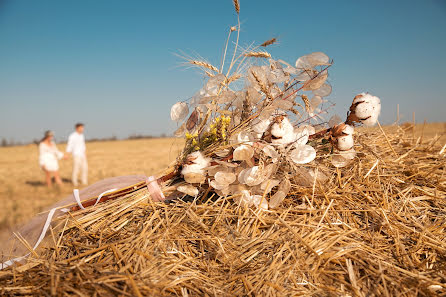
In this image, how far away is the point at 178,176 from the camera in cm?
147

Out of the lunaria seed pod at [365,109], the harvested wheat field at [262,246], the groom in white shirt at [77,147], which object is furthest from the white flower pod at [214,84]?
the groom in white shirt at [77,147]

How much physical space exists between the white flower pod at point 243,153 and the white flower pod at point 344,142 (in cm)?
46

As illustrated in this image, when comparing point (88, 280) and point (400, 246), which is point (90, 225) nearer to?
point (88, 280)

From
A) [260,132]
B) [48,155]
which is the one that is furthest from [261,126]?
[48,155]

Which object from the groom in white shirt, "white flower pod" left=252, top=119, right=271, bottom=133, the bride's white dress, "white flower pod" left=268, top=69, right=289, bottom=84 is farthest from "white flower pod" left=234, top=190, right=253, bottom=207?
the bride's white dress

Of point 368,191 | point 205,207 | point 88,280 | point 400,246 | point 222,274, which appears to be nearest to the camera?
point 88,280

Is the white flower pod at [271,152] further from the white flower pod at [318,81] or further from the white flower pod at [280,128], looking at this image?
the white flower pod at [318,81]

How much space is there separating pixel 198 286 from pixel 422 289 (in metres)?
0.81

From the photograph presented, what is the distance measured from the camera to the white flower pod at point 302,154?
4.03ft

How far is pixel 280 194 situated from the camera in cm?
126

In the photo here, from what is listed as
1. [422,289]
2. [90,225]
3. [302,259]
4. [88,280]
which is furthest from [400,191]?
[90,225]

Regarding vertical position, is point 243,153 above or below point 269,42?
below

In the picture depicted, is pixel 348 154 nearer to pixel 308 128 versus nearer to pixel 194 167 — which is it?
pixel 308 128

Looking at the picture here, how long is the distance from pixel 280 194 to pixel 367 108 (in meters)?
0.59
